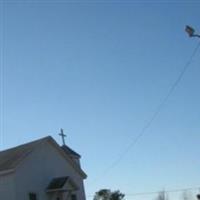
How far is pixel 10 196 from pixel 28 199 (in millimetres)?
1541

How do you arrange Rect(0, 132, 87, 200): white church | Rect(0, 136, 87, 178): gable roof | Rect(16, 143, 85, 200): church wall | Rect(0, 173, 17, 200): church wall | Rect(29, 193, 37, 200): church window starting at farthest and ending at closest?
Rect(29, 193, 37, 200): church window
Rect(16, 143, 85, 200): church wall
Rect(0, 136, 87, 178): gable roof
Rect(0, 132, 87, 200): white church
Rect(0, 173, 17, 200): church wall

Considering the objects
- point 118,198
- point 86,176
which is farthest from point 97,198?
point 86,176

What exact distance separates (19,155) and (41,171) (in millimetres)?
2248

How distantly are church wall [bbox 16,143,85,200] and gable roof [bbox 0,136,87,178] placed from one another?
32 centimetres

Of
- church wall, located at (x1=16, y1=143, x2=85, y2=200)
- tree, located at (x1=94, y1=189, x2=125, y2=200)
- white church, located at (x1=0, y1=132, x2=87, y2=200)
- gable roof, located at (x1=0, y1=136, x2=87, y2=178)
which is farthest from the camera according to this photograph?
tree, located at (x1=94, y1=189, x2=125, y2=200)

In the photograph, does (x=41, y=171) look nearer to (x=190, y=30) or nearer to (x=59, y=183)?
(x=59, y=183)

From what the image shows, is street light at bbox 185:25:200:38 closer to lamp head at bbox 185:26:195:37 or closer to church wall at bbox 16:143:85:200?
lamp head at bbox 185:26:195:37

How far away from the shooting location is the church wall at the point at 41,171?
113 ft

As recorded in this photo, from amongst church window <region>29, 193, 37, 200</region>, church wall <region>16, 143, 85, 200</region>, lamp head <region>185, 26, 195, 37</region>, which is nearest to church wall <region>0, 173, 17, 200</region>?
church wall <region>16, 143, 85, 200</region>

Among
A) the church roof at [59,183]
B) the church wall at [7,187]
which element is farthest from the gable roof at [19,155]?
the church roof at [59,183]

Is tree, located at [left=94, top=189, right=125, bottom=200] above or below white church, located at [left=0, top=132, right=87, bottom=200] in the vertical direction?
above

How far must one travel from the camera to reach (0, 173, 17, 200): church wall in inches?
1323

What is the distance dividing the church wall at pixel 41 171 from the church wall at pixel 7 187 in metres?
0.35

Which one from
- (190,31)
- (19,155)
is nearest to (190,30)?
(190,31)
